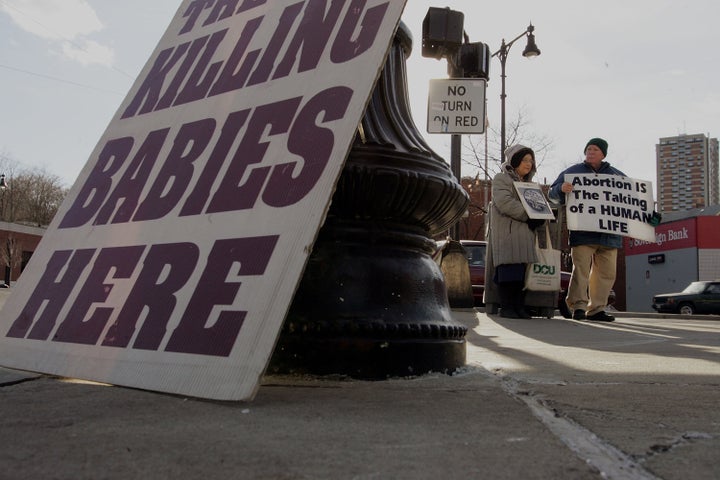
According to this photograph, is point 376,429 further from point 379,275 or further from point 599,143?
point 599,143

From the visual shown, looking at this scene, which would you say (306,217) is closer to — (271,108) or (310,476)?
(271,108)

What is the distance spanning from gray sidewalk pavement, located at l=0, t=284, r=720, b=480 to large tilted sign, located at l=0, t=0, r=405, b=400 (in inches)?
5.0

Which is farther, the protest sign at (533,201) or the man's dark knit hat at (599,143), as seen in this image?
the man's dark knit hat at (599,143)

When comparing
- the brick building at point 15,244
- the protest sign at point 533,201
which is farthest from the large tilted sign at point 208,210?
the brick building at point 15,244

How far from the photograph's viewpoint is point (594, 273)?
6691mm

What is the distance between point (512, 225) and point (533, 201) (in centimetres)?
33

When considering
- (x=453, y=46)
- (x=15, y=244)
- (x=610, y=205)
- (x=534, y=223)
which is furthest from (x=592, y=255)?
(x=15, y=244)

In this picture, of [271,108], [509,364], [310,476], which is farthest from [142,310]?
[509,364]

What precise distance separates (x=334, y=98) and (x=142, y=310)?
819mm

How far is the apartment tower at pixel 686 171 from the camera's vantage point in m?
63.5

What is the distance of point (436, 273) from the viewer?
95.5 inches

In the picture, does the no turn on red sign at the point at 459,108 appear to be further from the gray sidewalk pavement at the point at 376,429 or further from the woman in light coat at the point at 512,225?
the gray sidewalk pavement at the point at 376,429

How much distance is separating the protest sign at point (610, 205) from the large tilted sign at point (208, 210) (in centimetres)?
495

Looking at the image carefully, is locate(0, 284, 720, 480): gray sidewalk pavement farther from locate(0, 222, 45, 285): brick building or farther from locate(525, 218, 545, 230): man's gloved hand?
locate(0, 222, 45, 285): brick building
